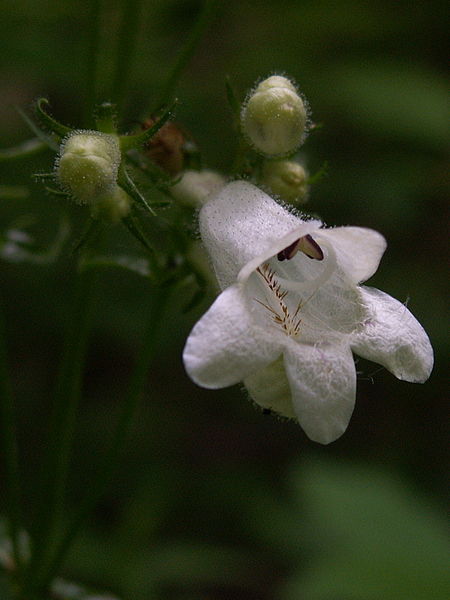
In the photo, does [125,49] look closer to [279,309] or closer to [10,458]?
[279,309]

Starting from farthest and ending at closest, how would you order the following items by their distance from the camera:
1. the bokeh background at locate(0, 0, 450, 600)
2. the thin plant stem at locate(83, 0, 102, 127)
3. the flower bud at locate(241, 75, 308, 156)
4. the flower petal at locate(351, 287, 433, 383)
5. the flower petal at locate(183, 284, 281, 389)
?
the bokeh background at locate(0, 0, 450, 600)
the thin plant stem at locate(83, 0, 102, 127)
the flower bud at locate(241, 75, 308, 156)
the flower petal at locate(351, 287, 433, 383)
the flower petal at locate(183, 284, 281, 389)

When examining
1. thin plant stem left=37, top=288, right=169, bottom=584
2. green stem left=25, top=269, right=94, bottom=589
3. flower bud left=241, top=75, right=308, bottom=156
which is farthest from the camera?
green stem left=25, top=269, right=94, bottom=589

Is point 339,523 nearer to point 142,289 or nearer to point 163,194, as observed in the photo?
point 163,194

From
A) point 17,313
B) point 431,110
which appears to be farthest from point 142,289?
point 431,110

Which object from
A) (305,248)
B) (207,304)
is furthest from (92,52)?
(207,304)

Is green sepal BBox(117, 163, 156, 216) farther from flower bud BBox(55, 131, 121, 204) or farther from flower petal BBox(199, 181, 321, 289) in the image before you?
flower petal BBox(199, 181, 321, 289)

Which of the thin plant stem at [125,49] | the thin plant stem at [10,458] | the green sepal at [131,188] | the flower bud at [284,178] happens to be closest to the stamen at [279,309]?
the flower bud at [284,178]

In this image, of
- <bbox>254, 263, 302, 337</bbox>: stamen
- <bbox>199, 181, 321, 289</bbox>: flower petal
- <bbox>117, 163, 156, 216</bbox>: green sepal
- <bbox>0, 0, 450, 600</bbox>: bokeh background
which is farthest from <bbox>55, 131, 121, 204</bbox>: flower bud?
<bbox>0, 0, 450, 600</bbox>: bokeh background
